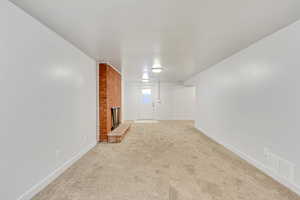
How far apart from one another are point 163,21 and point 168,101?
7240 mm

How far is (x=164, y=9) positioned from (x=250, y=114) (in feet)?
8.55

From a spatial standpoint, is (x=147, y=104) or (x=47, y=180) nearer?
(x=47, y=180)

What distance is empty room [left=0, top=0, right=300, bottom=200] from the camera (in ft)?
5.46

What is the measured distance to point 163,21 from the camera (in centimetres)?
197

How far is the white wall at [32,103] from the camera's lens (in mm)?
1559

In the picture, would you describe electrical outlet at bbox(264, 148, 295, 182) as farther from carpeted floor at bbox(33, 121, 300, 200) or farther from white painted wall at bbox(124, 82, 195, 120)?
white painted wall at bbox(124, 82, 195, 120)

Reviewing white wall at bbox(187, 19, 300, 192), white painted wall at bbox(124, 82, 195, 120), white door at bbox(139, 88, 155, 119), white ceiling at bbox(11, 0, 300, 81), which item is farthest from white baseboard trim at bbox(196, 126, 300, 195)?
white door at bbox(139, 88, 155, 119)

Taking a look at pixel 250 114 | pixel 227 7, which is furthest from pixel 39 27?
pixel 250 114

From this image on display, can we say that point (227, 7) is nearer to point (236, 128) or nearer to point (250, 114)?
point (250, 114)

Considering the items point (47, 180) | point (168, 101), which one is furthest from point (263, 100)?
point (168, 101)

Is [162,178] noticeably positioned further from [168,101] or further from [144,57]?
[168,101]

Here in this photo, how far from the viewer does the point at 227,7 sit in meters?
1.68

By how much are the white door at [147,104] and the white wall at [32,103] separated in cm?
623

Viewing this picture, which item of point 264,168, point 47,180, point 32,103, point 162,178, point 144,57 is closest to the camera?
point 32,103
